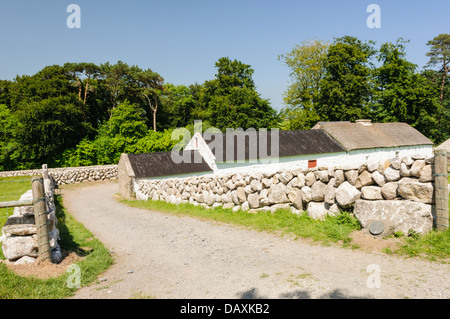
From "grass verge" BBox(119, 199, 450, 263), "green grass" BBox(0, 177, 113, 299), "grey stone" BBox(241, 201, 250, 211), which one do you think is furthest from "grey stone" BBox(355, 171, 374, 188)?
"green grass" BBox(0, 177, 113, 299)

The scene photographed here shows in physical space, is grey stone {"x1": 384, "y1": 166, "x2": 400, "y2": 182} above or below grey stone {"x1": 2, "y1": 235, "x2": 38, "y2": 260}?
above

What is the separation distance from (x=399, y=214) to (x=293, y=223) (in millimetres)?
2608

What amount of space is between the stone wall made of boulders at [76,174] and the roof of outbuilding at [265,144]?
15694 mm

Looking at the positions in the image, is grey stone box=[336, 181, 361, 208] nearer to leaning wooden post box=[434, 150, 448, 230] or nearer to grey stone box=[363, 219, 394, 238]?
grey stone box=[363, 219, 394, 238]

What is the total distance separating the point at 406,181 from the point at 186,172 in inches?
780

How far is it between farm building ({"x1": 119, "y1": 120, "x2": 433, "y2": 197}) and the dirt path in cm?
1430

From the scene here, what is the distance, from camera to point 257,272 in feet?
17.0

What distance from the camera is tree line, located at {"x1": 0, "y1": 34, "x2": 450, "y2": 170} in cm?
3903

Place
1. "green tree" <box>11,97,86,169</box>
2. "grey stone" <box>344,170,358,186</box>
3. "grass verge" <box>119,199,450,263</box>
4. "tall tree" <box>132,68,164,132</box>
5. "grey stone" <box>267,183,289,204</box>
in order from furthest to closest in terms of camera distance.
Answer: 1. "tall tree" <box>132,68,164,132</box>
2. "green tree" <box>11,97,86,169</box>
3. "grey stone" <box>267,183,289,204</box>
4. "grey stone" <box>344,170,358,186</box>
5. "grass verge" <box>119,199,450,263</box>

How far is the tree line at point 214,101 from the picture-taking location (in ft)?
128

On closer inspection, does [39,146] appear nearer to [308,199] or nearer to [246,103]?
[246,103]

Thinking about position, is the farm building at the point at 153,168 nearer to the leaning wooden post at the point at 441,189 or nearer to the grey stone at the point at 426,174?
the grey stone at the point at 426,174

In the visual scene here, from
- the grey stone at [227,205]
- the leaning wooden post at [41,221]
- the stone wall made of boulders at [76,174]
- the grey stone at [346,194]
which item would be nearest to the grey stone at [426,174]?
the grey stone at [346,194]
